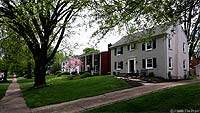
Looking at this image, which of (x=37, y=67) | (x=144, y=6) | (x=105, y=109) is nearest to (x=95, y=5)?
(x=144, y=6)

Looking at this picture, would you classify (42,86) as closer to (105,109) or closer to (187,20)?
(105,109)

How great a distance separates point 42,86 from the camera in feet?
86.1

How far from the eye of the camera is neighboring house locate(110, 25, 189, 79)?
33219 mm

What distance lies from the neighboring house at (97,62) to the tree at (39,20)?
25.5m

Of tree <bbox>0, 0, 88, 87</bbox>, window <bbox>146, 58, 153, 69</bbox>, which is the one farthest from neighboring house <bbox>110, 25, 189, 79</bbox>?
tree <bbox>0, 0, 88, 87</bbox>

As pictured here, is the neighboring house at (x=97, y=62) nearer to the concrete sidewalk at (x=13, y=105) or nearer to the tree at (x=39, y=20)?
the tree at (x=39, y=20)

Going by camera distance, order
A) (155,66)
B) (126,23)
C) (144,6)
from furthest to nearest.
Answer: (155,66) → (126,23) → (144,6)

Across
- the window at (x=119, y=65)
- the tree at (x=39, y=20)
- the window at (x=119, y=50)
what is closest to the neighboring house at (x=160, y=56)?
the window at (x=119, y=65)

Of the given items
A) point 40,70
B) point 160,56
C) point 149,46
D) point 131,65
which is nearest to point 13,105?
point 40,70

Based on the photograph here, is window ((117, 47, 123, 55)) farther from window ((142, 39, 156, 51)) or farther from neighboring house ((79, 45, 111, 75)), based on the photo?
neighboring house ((79, 45, 111, 75))

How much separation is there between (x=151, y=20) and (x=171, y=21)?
888 mm

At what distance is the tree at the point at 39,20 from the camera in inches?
789

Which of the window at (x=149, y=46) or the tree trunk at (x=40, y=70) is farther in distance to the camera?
the window at (x=149, y=46)

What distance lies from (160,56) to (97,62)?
81.1ft
